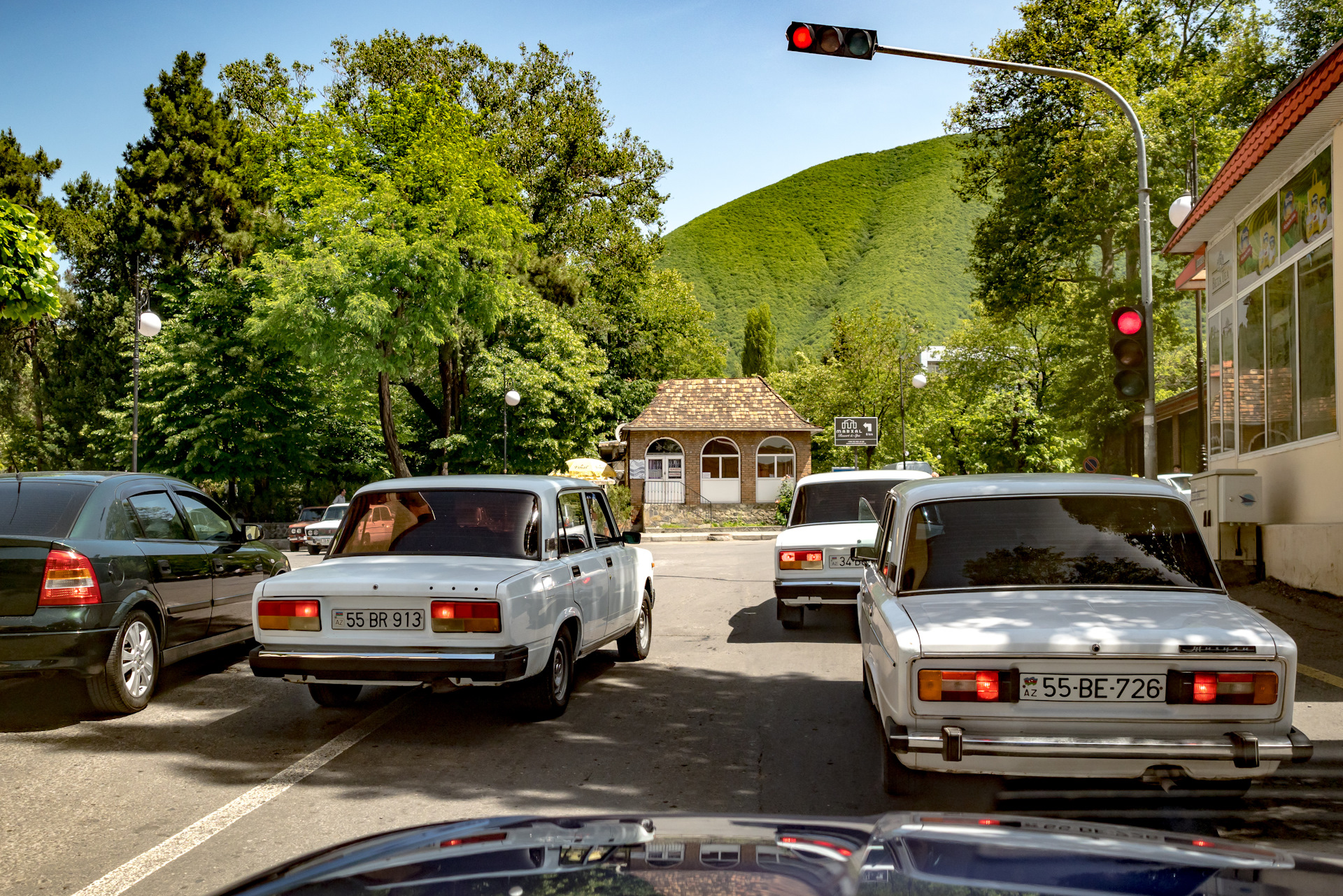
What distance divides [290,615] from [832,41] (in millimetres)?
7715

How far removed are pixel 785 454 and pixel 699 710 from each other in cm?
4108

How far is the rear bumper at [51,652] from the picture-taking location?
6.42 meters

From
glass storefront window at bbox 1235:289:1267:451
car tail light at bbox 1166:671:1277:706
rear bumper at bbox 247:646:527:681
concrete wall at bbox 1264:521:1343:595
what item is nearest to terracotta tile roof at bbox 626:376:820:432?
glass storefront window at bbox 1235:289:1267:451

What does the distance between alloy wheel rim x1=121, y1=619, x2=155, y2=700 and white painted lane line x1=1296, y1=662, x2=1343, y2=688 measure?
28.6ft

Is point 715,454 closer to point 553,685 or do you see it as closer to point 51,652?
point 553,685

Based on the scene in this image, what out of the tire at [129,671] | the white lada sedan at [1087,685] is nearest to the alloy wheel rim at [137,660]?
the tire at [129,671]

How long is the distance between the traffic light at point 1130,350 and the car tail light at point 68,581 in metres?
8.91

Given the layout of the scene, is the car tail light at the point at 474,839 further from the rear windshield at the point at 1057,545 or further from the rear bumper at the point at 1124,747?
the rear windshield at the point at 1057,545

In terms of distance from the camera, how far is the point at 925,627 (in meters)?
4.64

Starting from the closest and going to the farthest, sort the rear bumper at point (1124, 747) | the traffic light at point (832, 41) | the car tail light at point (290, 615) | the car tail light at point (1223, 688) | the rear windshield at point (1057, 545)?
the rear bumper at point (1124, 747)
the car tail light at point (1223, 688)
the rear windshield at point (1057, 545)
the car tail light at point (290, 615)
the traffic light at point (832, 41)

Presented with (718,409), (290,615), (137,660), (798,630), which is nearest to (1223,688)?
(290,615)

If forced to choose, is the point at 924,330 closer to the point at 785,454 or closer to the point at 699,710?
the point at 785,454

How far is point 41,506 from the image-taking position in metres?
7.06

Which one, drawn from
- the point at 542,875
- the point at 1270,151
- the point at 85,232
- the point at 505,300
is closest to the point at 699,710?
the point at 542,875
